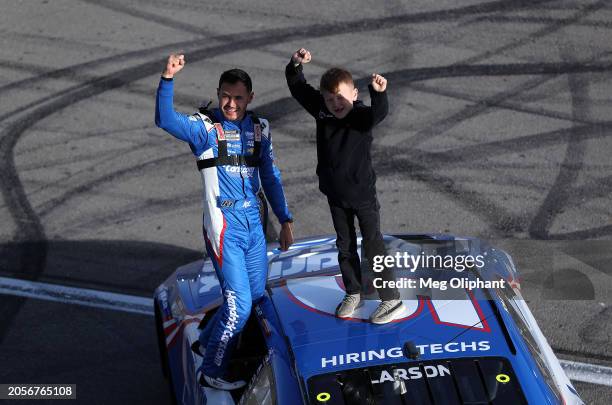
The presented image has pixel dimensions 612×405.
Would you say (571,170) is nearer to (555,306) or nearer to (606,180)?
(606,180)

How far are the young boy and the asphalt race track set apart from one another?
1.96 m

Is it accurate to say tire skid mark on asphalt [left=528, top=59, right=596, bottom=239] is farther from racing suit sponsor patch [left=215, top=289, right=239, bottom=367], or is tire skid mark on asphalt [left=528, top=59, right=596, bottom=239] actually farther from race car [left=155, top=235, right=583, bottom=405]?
racing suit sponsor patch [left=215, top=289, right=239, bottom=367]

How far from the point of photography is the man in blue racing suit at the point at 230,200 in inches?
221

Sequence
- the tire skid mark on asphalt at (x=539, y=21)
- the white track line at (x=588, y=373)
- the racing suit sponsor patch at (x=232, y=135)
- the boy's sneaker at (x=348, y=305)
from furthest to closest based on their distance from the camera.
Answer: the tire skid mark on asphalt at (x=539, y=21), the white track line at (x=588, y=373), the racing suit sponsor patch at (x=232, y=135), the boy's sneaker at (x=348, y=305)

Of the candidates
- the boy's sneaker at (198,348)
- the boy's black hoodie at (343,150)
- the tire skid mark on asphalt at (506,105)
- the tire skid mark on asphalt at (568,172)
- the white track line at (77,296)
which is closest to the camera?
the boy's black hoodie at (343,150)

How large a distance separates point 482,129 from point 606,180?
143cm

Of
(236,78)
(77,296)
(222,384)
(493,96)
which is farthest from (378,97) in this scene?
(493,96)

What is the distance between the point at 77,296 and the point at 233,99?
315cm

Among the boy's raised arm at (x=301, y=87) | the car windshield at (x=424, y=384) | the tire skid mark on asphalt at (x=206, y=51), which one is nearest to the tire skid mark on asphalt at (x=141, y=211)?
the tire skid mark on asphalt at (x=206, y=51)

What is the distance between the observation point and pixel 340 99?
545cm

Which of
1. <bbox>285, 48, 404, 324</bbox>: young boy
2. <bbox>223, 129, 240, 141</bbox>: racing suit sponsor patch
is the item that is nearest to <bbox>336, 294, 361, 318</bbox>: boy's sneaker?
<bbox>285, 48, 404, 324</bbox>: young boy

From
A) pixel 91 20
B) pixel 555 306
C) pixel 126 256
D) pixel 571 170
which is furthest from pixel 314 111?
pixel 91 20

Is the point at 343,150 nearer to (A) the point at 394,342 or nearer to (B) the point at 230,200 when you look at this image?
(B) the point at 230,200

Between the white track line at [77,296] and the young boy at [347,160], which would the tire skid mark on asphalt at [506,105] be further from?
the young boy at [347,160]
